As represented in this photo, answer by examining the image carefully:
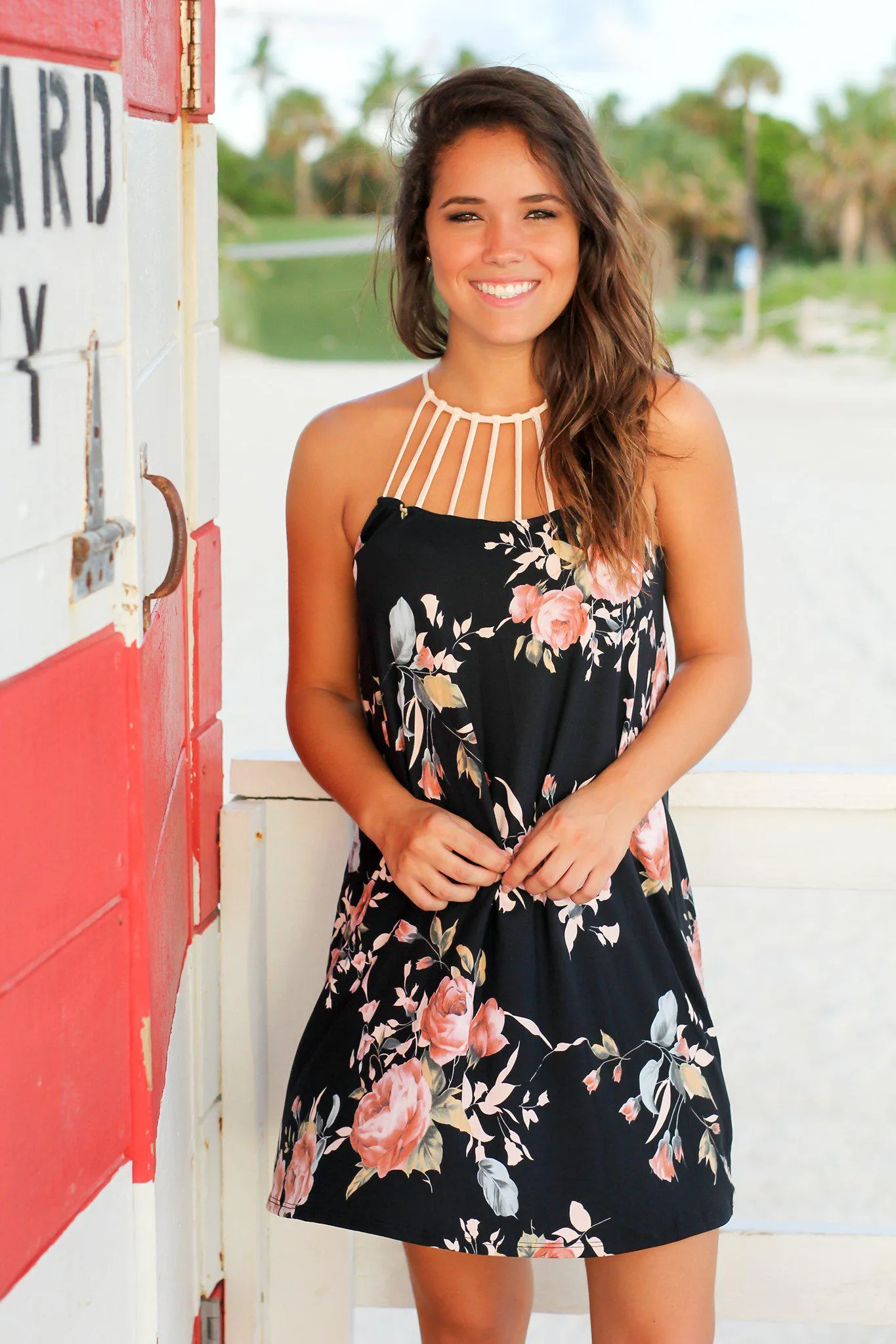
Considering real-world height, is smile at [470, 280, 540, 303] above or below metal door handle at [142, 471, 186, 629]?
above

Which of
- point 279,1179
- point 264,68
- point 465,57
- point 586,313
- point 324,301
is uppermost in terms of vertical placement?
point 465,57

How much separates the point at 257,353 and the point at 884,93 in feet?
42.5

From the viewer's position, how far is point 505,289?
5.03ft

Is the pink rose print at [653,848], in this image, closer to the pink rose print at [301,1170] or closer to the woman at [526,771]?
the woman at [526,771]

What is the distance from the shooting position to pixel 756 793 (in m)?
1.76

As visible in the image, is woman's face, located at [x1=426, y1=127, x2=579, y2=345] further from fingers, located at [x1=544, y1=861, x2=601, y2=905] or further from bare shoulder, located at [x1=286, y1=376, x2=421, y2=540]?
fingers, located at [x1=544, y1=861, x2=601, y2=905]

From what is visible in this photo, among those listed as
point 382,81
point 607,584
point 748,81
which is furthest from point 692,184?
point 607,584

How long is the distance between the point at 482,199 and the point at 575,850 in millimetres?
662

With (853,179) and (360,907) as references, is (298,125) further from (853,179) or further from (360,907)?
(360,907)

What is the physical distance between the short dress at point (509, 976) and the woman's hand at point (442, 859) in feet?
0.13

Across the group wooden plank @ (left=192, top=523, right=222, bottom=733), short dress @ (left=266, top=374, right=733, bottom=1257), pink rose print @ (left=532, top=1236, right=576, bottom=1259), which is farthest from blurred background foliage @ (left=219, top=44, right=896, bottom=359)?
pink rose print @ (left=532, top=1236, right=576, bottom=1259)

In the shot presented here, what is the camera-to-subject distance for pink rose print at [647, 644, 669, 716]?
1611mm

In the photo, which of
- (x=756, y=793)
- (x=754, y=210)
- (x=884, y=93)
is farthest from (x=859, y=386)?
(x=756, y=793)

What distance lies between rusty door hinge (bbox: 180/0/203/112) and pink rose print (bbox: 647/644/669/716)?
30.1 inches
